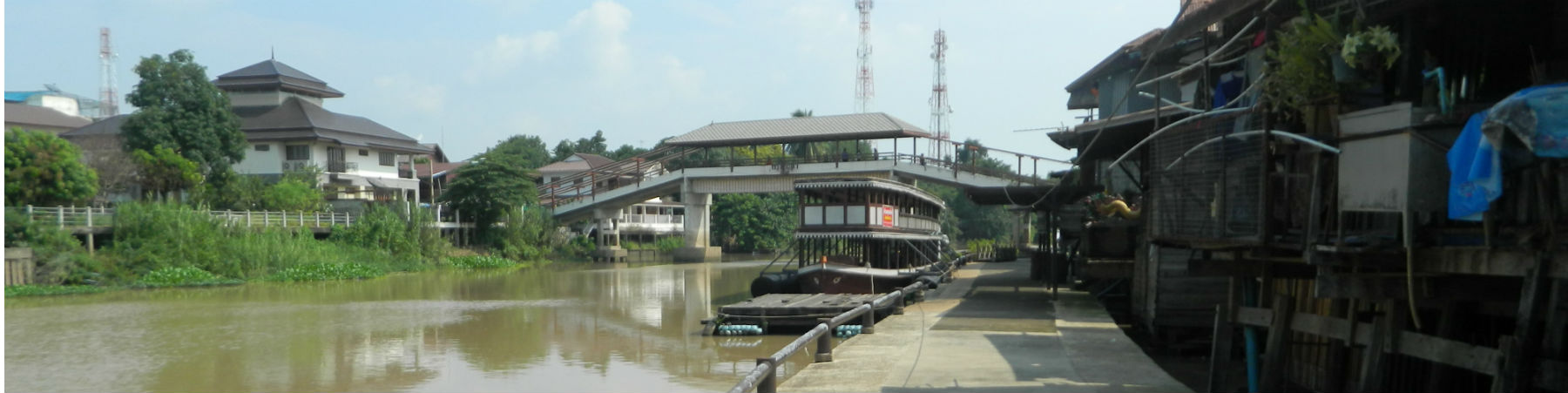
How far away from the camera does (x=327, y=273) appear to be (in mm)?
31000

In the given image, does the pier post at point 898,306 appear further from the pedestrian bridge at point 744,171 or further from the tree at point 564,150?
the tree at point 564,150

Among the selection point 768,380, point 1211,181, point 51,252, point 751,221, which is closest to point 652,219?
point 751,221

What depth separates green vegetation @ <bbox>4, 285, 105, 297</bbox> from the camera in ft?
77.5

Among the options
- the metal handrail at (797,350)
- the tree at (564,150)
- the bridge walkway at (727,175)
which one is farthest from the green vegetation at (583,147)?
the metal handrail at (797,350)

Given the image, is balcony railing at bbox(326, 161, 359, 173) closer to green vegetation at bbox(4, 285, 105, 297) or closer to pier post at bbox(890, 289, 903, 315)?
green vegetation at bbox(4, 285, 105, 297)

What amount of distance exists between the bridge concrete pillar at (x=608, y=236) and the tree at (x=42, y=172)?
18892 mm

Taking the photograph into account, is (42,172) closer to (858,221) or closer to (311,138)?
(311,138)

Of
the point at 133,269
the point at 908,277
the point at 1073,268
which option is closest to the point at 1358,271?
the point at 1073,268

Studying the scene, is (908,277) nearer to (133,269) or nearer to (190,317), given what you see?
(190,317)

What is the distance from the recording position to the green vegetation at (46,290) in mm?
23608

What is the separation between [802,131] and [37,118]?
3403 cm

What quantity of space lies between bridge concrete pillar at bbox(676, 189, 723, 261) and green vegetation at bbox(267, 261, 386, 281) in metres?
13.5

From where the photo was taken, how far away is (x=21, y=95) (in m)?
70.0

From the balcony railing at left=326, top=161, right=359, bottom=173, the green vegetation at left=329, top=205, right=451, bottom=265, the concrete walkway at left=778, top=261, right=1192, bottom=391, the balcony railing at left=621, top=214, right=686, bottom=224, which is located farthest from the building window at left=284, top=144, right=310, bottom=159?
the concrete walkway at left=778, top=261, right=1192, bottom=391
